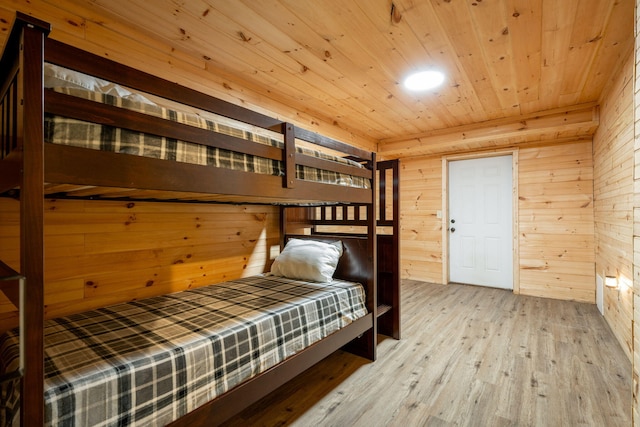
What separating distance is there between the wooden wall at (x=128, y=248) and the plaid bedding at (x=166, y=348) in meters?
0.15

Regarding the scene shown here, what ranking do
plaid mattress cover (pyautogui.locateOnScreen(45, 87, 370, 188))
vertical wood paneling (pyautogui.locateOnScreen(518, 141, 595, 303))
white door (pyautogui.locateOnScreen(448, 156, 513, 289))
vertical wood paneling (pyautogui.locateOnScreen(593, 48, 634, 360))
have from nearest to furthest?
plaid mattress cover (pyautogui.locateOnScreen(45, 87, 370, 188)) → vertical wood paneling (pyautogui.locateOnScreen(593, 48, 634, 360)) → vertical wood paneling (pyautogui.locateOnScreen(518, 141, 595, 303)) → white door (pyautogui.locateOnScreen(448, 156, 513, 289))

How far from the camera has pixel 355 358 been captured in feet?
7.35

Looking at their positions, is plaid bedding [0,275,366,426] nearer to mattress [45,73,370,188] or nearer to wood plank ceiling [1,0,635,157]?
mattress [45,73,370,188]

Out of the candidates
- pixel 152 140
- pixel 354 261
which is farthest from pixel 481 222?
pixel 152 140

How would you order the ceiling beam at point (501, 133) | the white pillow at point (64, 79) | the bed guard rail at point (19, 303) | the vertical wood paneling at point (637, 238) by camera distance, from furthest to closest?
the ceiling beam at point (501, 133)
the vertical wood paneling at point (637, 238)
the white pillow at point (64, 79)
the bed guard rail at point (19, 303)

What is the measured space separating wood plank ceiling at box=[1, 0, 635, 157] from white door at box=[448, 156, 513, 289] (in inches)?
49.7

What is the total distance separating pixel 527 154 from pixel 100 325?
4.56 metres

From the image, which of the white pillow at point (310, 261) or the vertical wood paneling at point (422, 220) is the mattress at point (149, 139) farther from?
the vertical wood paneling at point (422, 220)

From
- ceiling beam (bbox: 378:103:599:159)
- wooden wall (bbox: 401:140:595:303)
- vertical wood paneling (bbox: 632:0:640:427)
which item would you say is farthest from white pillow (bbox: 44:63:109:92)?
wooden wall (bbox: 401:140:595:303)

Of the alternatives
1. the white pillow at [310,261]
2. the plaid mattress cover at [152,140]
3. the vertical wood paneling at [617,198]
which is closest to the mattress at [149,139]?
the plaid mattress cover at [152,140]

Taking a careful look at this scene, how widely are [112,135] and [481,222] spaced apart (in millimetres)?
4392

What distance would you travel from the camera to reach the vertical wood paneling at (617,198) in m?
2.15

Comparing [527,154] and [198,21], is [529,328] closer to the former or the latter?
[527,154]

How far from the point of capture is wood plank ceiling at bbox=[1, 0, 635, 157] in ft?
5.41
